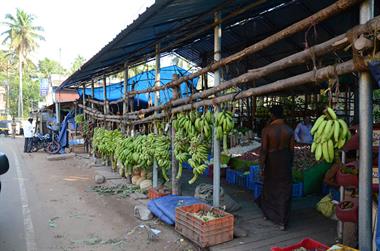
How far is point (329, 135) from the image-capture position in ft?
9.41

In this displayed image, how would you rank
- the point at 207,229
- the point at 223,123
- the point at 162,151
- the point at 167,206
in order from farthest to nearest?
the point at 162,151, the point at 167,206, the point at 223,123, the point at 207,229

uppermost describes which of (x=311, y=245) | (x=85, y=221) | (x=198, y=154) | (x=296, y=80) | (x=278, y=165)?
(x=296, y=80)

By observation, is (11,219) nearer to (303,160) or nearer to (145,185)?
(145,185)

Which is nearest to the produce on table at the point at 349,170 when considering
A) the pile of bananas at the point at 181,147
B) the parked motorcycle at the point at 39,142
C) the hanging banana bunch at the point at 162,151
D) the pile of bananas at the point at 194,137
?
the pile of bananas at the point at 194,137

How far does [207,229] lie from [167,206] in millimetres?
1413

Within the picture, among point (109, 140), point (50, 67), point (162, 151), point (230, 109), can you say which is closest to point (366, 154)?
point (230, 109)

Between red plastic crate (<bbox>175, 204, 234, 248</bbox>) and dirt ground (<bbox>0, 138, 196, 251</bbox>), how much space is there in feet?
0.66

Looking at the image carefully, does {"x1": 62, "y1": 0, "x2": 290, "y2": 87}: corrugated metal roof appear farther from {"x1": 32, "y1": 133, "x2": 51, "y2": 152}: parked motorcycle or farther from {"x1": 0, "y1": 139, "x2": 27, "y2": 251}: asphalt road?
{"x1": 32, "y1": 133, "x2": 51, "y2": 152}: parked motorcycle

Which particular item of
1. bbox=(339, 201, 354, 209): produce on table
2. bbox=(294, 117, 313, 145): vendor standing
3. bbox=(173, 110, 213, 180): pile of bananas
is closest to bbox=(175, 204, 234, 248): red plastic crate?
bbox=(173, 110, 213, 180): pile of bananas

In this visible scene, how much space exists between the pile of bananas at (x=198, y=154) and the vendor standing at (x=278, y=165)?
3.21 feet

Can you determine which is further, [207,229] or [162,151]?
[162,151]

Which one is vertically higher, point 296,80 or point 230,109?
point 296,80

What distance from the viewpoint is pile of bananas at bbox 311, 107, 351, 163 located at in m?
2.87

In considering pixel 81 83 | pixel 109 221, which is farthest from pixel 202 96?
pixel 81 83
